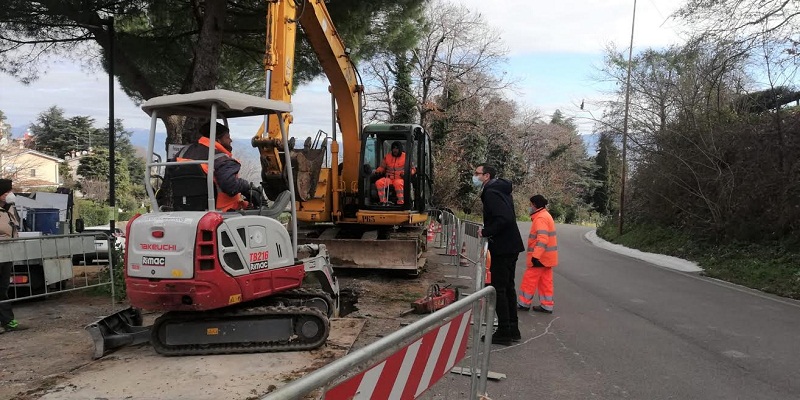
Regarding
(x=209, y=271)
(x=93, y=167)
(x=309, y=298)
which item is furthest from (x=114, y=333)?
(x=93, y=167)

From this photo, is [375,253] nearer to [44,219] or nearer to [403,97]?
[44,219]

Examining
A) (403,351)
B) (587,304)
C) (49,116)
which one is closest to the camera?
(403,351)

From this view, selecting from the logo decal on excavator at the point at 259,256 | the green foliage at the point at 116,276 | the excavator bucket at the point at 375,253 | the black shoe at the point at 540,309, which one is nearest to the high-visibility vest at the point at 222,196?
the logo decal on excavator at the point at 259,256

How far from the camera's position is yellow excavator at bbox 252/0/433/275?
9.93 metres

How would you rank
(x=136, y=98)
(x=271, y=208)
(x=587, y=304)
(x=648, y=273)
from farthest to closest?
1. (x=136, y=98)
2. (x=648, y=273)
3. (x=587, y=304)
4. (x=271, y=208)

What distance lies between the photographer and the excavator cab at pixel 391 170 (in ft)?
35.7

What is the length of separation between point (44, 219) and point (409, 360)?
11.0 metres

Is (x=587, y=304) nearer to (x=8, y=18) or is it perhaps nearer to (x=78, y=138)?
(x=8, y=18)

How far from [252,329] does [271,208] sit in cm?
131

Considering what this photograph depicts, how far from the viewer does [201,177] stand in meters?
5.27

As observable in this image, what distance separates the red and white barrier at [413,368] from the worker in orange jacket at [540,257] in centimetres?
453

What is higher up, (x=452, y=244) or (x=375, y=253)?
(x=375, y=253)

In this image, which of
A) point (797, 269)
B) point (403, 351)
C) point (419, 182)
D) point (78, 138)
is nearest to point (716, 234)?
point (797, 269)

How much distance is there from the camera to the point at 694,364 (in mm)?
5723
